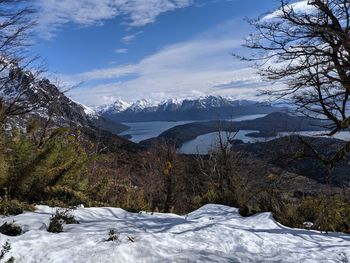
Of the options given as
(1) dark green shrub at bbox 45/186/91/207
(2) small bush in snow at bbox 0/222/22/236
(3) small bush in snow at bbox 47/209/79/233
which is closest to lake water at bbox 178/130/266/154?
(1) dark green shrub at bbox 45/186/91/207

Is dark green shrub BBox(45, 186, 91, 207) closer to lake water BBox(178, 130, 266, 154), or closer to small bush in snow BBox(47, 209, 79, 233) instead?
small bush in snow BBox(47, 209, 79, 233)

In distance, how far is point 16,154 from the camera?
7.67m

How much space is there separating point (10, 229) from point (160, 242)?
2.00m

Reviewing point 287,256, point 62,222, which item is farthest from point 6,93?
point 287,256

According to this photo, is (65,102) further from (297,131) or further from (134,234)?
(134,234)

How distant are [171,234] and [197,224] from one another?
1063 mm

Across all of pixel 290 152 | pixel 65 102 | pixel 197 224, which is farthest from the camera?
pixel 65 102

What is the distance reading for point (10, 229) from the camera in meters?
5.21

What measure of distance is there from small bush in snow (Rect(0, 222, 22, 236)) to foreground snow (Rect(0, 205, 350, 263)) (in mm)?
130

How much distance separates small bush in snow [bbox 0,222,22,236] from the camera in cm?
516

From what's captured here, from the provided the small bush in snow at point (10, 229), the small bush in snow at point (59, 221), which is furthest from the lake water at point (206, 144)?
the small bush in snow at point (10, 229)

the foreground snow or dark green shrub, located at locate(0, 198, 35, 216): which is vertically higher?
dark green shrub, located at locate(0, 198, 35, 216)

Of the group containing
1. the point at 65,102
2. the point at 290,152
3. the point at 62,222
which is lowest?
the point at 62,222

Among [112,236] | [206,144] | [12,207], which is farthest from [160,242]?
[206,144]
